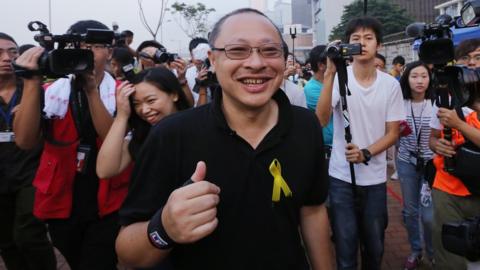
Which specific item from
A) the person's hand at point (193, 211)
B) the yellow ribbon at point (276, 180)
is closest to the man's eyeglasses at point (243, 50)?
the yellow ribbon at point (276, 180)

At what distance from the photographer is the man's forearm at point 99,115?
98.6 inches

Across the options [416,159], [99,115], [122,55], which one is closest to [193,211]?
[99,115]

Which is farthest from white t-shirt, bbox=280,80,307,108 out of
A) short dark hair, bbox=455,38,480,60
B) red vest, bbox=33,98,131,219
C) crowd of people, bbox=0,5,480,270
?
red vest, bbox=33,98,131,219

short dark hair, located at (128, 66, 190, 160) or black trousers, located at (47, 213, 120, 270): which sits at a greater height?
short dark hair, located at (128, 66, 190, 160)

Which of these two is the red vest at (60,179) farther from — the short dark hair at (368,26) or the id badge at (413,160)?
the id badge at (413,160)

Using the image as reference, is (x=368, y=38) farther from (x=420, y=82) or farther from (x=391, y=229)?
(x=391, y=229)

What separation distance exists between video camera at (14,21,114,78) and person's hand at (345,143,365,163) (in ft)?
5.66

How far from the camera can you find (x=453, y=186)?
2.72 meters

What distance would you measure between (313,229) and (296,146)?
16.3 inches

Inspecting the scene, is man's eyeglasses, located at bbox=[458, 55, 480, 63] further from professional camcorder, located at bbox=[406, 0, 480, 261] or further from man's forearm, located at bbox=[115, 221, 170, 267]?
man's forearm, located at bbox=[115, 221, 170, 267]

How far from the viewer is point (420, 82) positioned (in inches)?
162

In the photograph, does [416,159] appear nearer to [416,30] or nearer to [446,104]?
[446,104]

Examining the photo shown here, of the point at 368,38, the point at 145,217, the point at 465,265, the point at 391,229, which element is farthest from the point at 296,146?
the point at 391,229

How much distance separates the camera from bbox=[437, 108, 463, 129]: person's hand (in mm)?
2502
